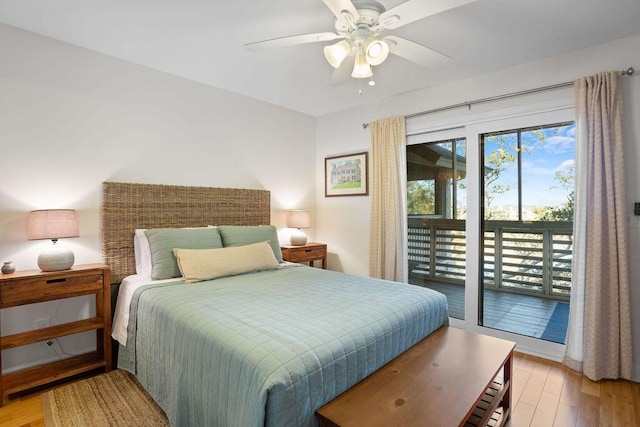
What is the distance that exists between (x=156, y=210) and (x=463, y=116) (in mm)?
3032

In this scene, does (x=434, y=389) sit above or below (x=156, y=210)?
below

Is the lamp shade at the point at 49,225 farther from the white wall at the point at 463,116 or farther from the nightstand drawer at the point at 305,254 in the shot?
the white wall at the point at 463,116

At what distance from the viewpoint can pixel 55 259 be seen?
86.9 inches

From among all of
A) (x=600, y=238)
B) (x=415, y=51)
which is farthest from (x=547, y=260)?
(x=415, y=51)

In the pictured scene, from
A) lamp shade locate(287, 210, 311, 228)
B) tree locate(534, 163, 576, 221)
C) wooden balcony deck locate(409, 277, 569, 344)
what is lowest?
wooden balcony deck locate(409, 277, 569, 344)

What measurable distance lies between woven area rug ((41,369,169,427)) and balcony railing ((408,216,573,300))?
2724 millimetres

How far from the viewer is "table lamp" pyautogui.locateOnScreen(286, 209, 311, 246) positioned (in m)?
3.86

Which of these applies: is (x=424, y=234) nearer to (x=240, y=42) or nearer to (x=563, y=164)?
(x=563, y=164)

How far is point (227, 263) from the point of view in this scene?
262 cm

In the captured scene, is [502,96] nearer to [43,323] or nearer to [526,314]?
[526,314]

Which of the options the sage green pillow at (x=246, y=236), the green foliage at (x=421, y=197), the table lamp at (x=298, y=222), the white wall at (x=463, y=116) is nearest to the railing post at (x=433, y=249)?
the green foliage at (x=421, y=197)

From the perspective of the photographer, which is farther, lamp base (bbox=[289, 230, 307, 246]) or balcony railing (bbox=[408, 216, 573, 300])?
lamp base (bbox=[289, 230, 307, 246])

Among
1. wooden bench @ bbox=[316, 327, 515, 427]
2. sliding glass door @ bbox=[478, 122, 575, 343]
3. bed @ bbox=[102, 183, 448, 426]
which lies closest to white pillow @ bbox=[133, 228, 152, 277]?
bed @ bbox=[102, 183, 448, 426]

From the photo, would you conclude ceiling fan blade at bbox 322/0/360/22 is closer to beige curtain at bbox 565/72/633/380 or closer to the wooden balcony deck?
beige curtain at bbox 565/72/633/380
